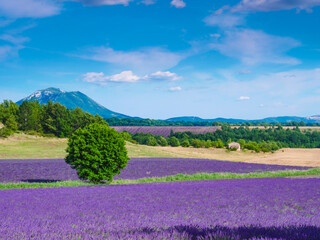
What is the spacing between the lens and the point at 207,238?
3.82 meters

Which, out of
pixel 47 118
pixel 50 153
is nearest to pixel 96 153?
pixel 50 153

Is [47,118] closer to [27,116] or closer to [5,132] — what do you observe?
[27,116]

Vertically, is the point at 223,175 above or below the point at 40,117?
below

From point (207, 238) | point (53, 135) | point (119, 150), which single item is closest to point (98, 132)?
point (119, 150)

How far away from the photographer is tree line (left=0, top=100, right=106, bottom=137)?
255 ft

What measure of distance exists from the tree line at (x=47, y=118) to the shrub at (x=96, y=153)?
55371 millimetres

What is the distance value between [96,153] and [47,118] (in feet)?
219

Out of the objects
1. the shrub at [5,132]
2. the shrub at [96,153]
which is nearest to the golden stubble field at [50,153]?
the shrub at [5,132]

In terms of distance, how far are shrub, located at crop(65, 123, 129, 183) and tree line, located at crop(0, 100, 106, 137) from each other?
55371 mm

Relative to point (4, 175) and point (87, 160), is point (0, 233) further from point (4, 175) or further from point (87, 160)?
point (4, 175)

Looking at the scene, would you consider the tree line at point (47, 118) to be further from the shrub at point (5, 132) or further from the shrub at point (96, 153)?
the shrub at point (96, 153)

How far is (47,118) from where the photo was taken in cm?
8275

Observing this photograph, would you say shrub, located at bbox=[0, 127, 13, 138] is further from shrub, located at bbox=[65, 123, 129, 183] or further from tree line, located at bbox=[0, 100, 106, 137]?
shrub, located at bbox=[65, 123, 129, 183]

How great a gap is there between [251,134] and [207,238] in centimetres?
12639
